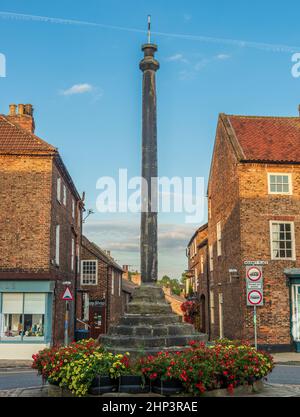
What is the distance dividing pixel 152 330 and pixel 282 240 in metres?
13.2

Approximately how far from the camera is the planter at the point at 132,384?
948 cm

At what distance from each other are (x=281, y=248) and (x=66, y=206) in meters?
11.7

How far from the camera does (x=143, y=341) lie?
1116 cm

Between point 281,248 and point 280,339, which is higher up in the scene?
point 281,248

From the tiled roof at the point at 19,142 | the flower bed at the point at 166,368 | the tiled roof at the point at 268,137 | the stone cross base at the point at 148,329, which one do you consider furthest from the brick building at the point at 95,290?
the flower bed at the point at 166,368

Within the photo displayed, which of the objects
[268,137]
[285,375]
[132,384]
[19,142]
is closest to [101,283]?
[19,142]

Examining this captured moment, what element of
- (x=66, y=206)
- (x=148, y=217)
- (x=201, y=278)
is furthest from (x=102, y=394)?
(x=201, y=278)

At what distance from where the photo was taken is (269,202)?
2323 centimetres

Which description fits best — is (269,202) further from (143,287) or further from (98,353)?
(98,353)

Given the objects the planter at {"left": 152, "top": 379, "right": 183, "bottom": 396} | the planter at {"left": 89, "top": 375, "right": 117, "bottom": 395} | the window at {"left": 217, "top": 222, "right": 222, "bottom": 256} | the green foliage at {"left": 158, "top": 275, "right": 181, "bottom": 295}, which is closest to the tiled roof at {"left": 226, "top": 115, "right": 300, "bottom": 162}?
the window at {"left": 217, "top": 222, "right": 222, "bottom": 256}

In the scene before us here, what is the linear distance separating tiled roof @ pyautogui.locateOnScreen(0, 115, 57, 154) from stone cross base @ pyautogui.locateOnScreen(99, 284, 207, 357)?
11.3 m

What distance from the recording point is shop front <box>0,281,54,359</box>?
20922 mm

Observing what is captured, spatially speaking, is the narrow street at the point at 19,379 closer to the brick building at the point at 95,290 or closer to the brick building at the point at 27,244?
the brick building at the point at 27,244

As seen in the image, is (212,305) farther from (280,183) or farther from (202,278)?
(280,183)
